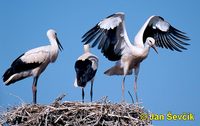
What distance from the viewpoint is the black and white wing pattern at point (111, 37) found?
9.55 metres

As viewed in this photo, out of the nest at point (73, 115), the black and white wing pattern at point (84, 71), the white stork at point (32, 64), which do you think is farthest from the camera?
the white stork at point (32, 64)

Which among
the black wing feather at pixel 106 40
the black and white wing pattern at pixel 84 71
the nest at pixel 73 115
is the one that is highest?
the black wing feather at pixel 106 40

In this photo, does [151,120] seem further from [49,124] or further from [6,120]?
[6,120]

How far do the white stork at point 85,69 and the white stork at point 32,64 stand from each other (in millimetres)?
510

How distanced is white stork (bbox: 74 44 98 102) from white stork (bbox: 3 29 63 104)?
51 centimetres

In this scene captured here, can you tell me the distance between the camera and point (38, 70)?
405 inches

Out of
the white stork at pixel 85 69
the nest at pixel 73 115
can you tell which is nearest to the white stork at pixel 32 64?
the white stork at pixel 85 69

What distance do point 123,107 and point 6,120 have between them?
1.65 m

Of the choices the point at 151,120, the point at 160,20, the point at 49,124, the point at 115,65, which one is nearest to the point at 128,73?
the point at 115,65

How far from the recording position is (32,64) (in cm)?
1024

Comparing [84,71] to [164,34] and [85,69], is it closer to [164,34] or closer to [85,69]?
[85,69]

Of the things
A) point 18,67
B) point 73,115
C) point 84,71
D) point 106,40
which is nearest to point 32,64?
point 18,67

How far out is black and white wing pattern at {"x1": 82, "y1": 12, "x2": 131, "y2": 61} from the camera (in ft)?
31.3

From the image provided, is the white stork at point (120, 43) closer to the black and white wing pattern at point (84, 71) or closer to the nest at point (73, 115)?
the black and white wing pattern at point (84, 71)
